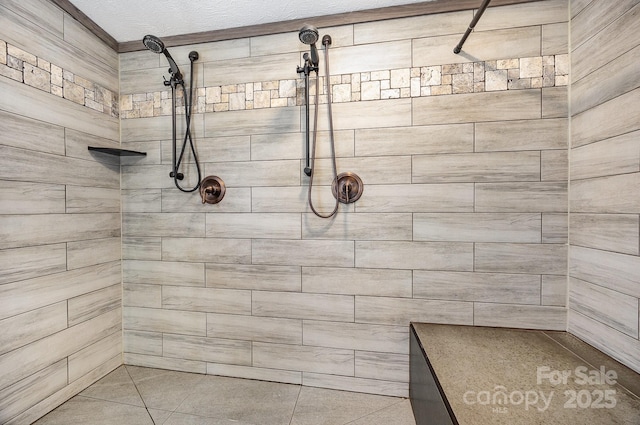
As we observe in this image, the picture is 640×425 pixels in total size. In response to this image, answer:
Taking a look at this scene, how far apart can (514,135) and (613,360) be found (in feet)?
3.41

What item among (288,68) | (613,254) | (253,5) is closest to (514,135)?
(613,254)

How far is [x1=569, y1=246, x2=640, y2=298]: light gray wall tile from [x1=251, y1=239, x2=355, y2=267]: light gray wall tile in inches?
41.6

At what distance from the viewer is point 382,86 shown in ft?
4.70

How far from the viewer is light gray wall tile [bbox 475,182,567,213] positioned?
1302 mm

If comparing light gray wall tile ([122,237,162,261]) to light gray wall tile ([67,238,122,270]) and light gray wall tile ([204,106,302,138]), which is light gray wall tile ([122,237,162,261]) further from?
light gray wall tile ([204,106,302,138])

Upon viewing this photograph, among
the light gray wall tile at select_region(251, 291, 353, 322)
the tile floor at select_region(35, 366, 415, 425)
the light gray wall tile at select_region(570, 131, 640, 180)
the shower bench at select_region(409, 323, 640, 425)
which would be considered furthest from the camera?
the light gray wall tile at select_region(251, 291, 353, 322)

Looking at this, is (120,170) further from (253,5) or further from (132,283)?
(253,5)

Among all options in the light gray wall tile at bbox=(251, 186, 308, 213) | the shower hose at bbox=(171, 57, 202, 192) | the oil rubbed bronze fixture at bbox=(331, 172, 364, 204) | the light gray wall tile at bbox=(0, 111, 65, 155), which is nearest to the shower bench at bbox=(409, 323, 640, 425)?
the oil rubbed bronze fixture at bbox=(331, 172, 364, 204)

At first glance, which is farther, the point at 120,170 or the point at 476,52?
the point at 120,170

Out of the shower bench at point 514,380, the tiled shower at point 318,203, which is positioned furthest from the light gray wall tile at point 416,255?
the shower bench at point 514,380

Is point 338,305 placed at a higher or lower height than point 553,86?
lower

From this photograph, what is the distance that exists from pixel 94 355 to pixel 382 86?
2.26 meters

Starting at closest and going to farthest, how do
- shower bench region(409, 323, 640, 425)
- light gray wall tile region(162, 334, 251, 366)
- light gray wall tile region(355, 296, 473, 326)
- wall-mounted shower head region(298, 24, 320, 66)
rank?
shower bench region(409, 323, 640, 425), wall-mounted shower head region(298, 24, 320, 66), light gray wall tile region(355, 296, 473, 326), light gray wall tile region(162, 334, 251, 366)

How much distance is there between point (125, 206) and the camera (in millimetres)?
1706
